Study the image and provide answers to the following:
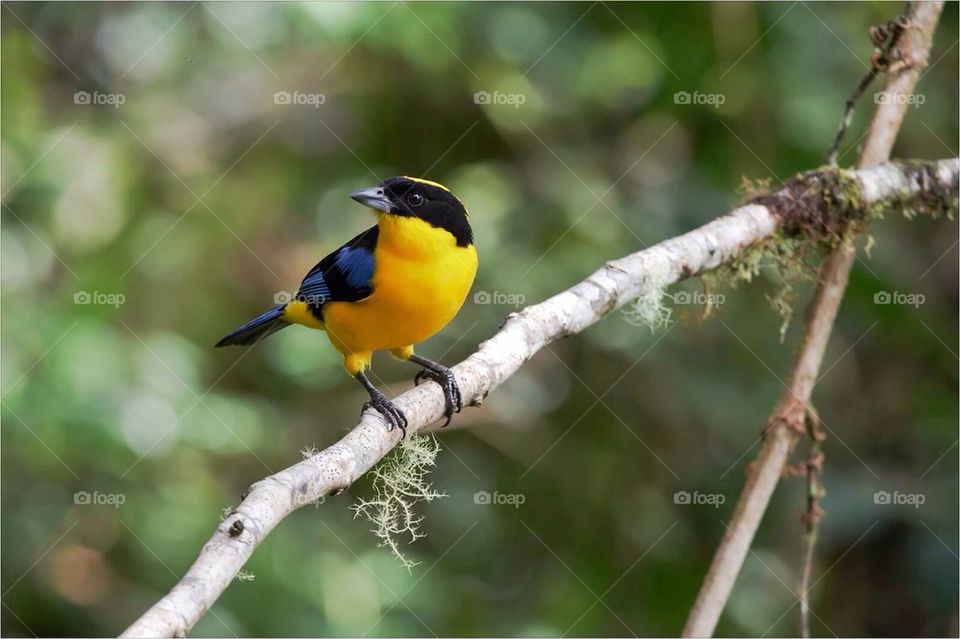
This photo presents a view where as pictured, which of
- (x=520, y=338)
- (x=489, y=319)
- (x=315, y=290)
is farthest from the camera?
(x=489, y=319)

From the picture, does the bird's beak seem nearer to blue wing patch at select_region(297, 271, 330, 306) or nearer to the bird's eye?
the bird's eye

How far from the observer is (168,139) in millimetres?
5559

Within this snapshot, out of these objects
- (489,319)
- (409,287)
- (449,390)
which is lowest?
(449,390)

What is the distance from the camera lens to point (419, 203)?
11.8ft

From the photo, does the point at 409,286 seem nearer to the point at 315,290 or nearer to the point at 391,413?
the point at 315,290

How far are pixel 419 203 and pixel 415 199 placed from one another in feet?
0.06

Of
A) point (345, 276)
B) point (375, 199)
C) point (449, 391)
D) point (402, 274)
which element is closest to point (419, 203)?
point (375, 199)

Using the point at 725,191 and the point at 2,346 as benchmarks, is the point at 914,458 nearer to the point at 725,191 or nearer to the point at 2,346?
the point at 725,191

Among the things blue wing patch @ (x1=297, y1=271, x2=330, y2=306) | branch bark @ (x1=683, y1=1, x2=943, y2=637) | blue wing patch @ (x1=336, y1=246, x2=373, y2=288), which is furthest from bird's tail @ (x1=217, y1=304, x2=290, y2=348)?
branch bark @ (x1=683, y1=1, x2=943, y2=637)

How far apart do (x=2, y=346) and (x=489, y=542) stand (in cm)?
248

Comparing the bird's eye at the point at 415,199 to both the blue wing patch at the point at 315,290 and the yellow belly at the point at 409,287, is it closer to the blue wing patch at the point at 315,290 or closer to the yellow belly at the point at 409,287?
the yellow belly at the point at 409,287

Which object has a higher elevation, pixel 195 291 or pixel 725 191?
pixel 725 191

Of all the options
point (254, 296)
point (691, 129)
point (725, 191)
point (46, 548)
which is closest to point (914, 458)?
point (725, 191)

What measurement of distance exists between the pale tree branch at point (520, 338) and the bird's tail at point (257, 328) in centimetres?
124
